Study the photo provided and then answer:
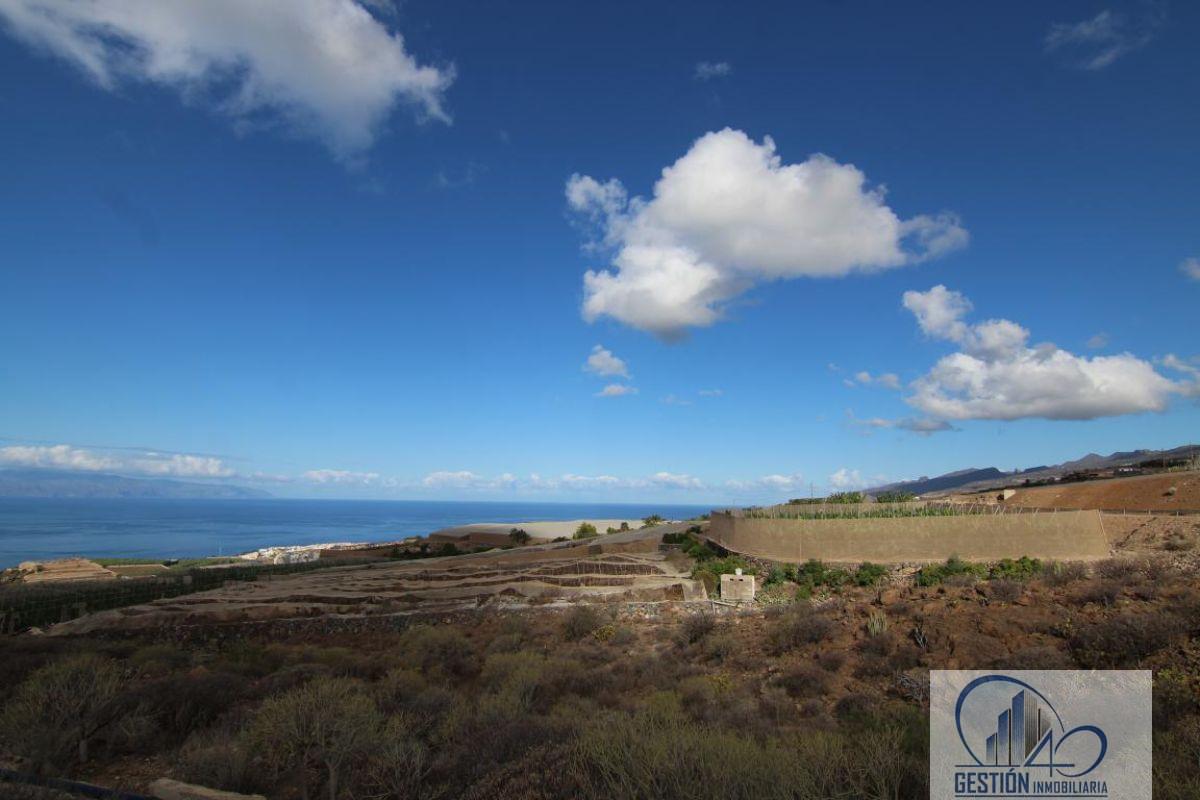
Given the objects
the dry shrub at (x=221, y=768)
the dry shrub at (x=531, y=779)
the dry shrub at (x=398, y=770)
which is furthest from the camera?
the dry shrub at (x=221, y=768)

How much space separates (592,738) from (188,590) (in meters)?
29.5

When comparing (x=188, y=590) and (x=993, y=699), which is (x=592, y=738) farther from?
(x=188, y=590)

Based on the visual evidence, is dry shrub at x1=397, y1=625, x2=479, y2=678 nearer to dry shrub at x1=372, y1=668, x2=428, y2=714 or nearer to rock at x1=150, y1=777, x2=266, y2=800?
dry shrub at x1=372, y1=668, x2=428, y2=714

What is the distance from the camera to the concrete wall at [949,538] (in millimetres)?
23547

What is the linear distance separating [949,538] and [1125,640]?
13727mm

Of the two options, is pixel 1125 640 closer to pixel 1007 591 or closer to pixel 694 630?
pixel 1007 591

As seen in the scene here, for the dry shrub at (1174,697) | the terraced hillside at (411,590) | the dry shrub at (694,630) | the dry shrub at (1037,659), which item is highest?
the dry shrub at (1174,697)

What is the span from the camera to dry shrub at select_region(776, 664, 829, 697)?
1188 centimetres

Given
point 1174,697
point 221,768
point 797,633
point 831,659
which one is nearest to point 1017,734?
point 1174,697

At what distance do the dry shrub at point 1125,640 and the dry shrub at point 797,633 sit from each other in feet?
16.4

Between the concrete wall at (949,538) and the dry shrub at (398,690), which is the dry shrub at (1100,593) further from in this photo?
the dry shrub at (398,690)

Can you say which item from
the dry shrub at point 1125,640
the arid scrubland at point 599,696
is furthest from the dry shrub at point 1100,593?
the dry shrub at point 1125,640

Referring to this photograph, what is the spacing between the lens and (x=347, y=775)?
8289mm

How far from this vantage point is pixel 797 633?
15.0 meters
